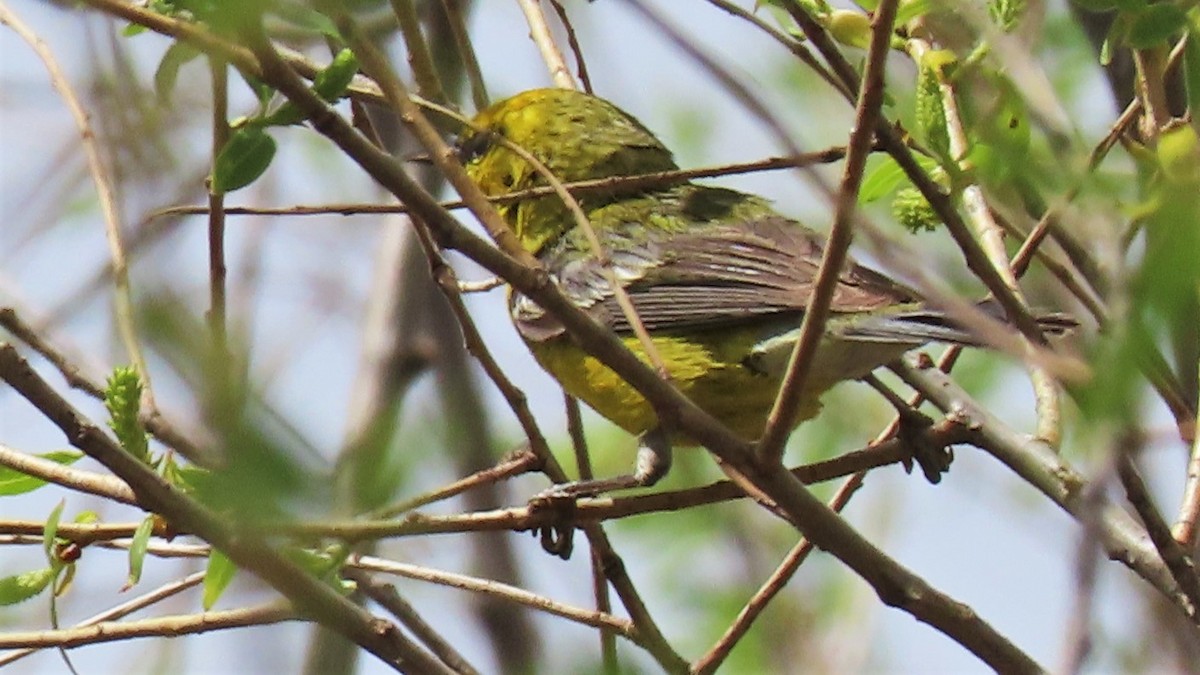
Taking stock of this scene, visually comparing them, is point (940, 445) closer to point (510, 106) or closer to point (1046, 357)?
point (1046, 357)

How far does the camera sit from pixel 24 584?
8.23 ft

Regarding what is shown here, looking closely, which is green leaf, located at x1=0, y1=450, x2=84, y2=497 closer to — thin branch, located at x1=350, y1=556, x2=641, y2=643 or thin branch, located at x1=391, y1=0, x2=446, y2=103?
thin branch, located at x1=350, y1=556, x2=641, y2=643

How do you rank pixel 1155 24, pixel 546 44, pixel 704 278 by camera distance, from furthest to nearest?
pixel 704 278, pixel 546 44, pixel 1155 24

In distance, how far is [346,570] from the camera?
2723mm

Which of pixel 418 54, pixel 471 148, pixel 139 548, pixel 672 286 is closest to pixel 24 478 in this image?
pixel 139 548

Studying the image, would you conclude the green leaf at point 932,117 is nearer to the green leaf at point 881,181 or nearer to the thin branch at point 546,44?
the green leaf at point 881,181

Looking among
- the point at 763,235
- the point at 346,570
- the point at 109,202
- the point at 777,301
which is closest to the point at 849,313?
the point at 777,301

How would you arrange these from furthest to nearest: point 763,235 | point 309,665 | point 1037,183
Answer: point 763,235 < point 309,665 < point 1037,183

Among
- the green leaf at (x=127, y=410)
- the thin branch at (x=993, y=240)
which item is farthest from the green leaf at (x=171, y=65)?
the thin branch at (x=993, y=240)

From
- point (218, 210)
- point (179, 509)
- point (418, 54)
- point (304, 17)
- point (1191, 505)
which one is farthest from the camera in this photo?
point (418, 54)

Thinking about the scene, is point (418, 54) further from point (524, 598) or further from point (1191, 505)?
point (1191, 505)

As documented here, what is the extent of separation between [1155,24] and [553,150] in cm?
303

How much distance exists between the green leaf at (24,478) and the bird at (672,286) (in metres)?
0.99

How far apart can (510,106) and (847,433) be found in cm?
166
